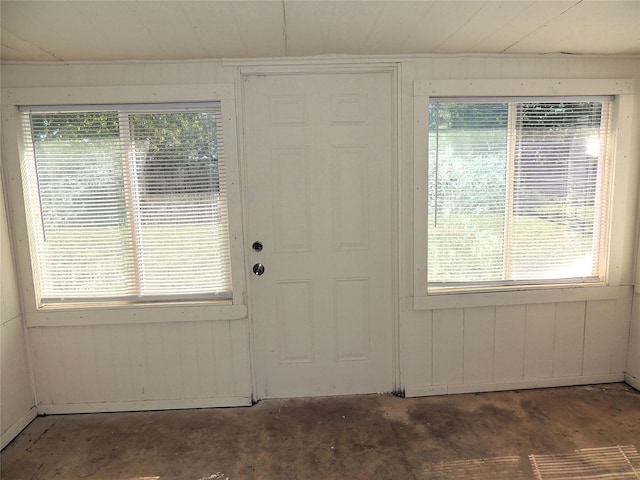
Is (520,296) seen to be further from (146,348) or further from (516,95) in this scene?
(146,348)

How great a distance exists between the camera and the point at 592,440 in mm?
2055

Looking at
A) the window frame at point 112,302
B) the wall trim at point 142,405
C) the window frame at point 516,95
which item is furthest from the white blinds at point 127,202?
the window frame at point 516,95

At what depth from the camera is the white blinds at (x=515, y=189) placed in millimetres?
2373

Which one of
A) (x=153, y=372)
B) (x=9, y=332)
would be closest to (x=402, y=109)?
(x=153, y=372)

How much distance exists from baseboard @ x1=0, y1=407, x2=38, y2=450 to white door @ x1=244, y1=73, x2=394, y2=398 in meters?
1.40

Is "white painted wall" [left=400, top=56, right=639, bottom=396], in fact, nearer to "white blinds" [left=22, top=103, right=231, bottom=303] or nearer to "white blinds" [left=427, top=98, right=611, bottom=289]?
"white blinds" [left=427, top=98, right=611, bottom=289]

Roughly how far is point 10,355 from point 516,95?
3397 mm

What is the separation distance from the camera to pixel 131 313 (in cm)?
237

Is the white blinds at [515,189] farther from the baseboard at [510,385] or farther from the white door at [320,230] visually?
the baseboard at [510,385]

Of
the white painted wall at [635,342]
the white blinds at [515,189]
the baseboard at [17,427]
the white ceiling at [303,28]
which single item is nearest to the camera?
the white ceiling at [303,28]

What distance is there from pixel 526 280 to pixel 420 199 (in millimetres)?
916

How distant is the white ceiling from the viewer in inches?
63.1

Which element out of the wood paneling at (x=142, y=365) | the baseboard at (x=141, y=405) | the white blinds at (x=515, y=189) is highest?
the white blinds at (x=515, y=189)

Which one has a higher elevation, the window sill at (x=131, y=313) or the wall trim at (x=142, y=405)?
the window sill at (x=131, y=313)
